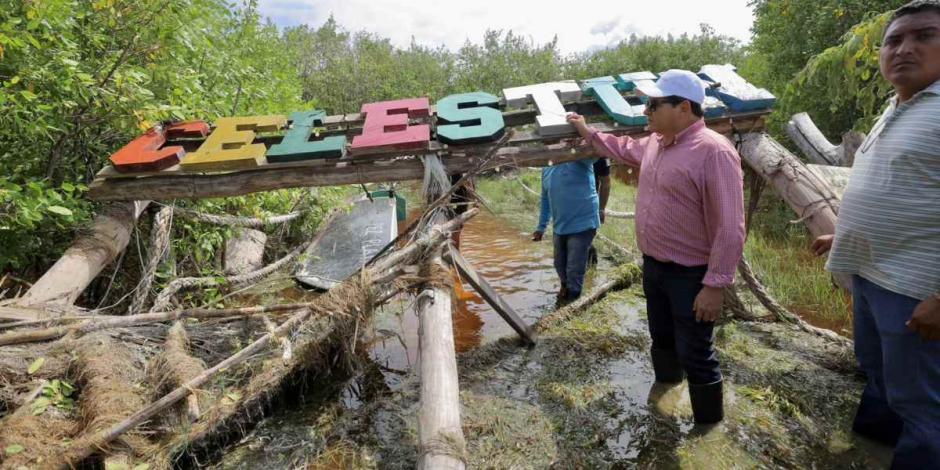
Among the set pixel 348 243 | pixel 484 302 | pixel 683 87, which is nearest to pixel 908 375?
pixel 683 87

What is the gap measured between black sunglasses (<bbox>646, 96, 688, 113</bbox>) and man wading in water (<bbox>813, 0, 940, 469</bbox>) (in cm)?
83

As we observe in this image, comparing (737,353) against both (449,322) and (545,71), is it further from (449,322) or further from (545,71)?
(545,71)

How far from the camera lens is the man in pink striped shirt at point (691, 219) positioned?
8.16ft

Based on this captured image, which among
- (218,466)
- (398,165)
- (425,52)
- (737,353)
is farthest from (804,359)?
(425,52)

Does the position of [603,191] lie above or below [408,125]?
below

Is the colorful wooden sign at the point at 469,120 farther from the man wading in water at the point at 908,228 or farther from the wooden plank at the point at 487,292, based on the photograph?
the man wading in water at the point at 908,228

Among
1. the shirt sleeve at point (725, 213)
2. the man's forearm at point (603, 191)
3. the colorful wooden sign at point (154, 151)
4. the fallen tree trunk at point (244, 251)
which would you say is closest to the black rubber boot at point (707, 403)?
the shirt sleeve at point (725, 213)

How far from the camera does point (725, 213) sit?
246 centimetres

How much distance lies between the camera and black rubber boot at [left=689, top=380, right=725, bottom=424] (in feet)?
9.32

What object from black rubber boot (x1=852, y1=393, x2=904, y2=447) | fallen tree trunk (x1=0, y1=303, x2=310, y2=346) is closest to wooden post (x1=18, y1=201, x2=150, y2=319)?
fallen tree trunk (x1=0, y1=303, x2=310, y2=346)

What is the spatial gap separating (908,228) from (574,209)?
281 cm

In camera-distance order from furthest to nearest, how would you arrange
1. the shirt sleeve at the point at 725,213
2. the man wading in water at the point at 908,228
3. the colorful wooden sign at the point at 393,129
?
the colorful wooden sign at the point at 393,129 < the shirt sleeve at the point at 725,213 < the man wading in water at the point at 908,228

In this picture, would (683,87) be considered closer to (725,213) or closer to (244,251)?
(725,213)

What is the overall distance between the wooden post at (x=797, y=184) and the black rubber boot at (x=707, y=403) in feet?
3.62
